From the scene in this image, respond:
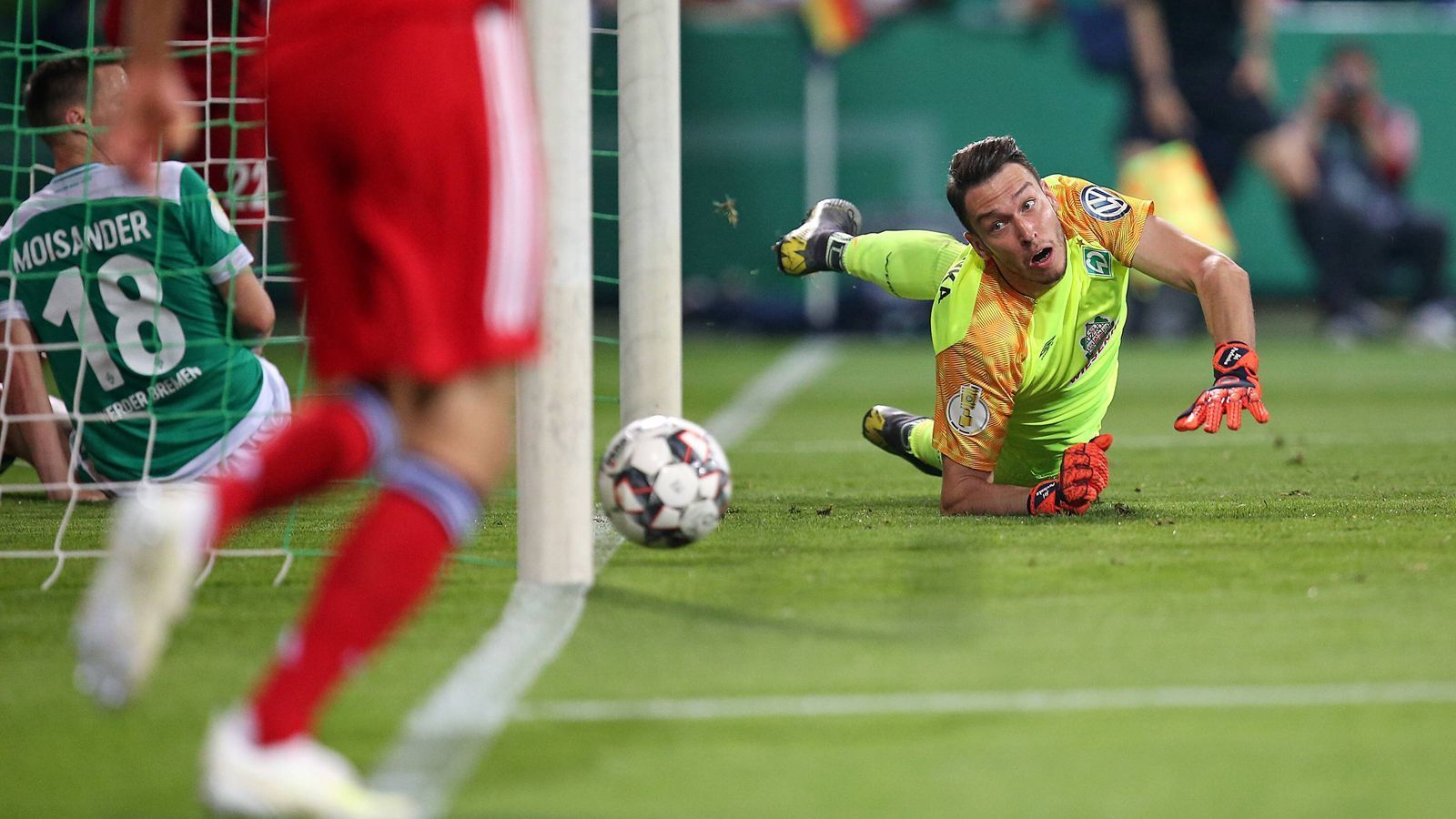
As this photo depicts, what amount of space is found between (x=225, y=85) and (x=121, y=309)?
124cm

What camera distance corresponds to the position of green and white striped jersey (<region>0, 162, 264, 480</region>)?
18.1 feet

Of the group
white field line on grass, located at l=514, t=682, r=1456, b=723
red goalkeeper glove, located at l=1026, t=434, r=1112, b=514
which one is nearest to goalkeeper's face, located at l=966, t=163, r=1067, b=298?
red goalkeeper glove, located at l=1026, t=434, r=1112, b=514

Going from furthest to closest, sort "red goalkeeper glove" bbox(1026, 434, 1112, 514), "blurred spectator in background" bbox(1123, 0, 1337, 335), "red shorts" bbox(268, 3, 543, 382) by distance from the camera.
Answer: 1. "blurred spectator in background" bbox(1123, 0, 1337, 335)
2. "red goalkeeper glove" bbox(1026, 434, 1112, 514)
3. "red shorts" bbox(268, 3, 543, 382)

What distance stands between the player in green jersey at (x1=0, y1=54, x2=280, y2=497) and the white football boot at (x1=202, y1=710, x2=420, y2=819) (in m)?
3.10

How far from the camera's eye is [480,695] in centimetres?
315

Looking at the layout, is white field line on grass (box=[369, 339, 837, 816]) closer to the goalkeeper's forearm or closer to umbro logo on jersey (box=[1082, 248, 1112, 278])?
the goalkeeper's forearm

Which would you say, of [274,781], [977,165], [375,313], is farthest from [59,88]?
[274,781]

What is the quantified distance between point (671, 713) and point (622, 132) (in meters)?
2.31

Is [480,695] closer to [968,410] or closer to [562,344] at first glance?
[562,344]

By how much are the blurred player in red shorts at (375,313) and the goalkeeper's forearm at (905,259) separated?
309 centimetres

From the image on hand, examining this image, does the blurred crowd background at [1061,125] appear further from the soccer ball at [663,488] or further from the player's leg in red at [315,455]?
the player's leg in red at [315,455]

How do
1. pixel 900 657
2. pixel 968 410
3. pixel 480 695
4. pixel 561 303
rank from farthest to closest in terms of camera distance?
1. pixel 968 410
2. pixel 561 303
3. pixel 900 657
4. pixel 480 695

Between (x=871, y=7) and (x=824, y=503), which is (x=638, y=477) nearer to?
(x=824, y=503)

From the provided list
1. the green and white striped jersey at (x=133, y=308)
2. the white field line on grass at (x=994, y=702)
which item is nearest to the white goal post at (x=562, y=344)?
the white field line on grass at (x=994, y=702)
